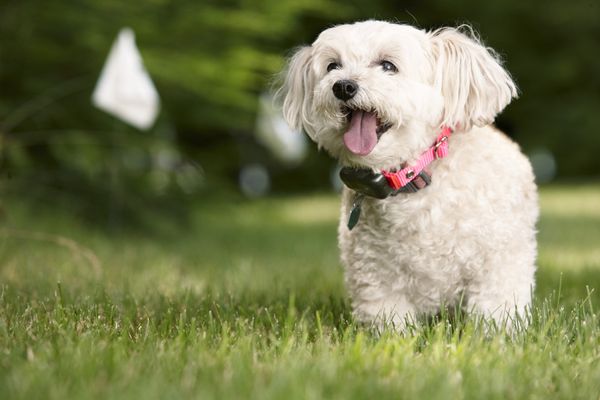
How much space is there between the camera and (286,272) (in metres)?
5.90

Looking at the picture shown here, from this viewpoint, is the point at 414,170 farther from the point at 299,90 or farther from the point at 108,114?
the point at 108,114

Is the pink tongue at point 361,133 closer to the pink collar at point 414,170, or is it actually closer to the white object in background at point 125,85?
the pink collar at point 414,170

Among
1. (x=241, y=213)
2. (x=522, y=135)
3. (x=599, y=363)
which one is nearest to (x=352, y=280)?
(x=599, y=363)

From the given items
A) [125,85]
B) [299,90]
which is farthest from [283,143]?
[299,90]

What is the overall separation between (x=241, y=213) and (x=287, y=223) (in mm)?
669

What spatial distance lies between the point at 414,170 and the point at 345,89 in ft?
1.49

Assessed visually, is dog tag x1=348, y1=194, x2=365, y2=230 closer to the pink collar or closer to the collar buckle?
the pink collar

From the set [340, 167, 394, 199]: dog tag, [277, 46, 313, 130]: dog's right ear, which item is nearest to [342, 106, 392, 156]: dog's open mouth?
[340, 167, 394, 199]: dog tag

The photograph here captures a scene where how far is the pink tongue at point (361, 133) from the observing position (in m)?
3.32

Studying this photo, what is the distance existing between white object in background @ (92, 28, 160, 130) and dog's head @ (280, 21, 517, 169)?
10.0ft

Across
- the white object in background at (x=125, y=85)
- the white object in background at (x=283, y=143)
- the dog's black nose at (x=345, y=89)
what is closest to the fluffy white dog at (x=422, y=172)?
the dog's black nose at (x=345, y=89)

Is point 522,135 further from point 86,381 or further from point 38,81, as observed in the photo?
point 86,381

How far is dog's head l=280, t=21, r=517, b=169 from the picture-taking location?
10.9 feet

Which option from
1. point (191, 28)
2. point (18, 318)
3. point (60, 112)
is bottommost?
point (18, 318)
